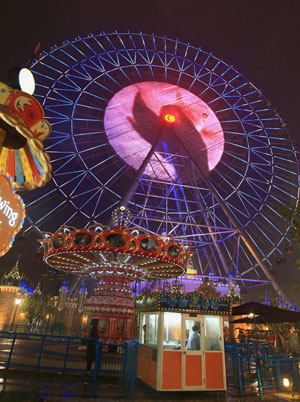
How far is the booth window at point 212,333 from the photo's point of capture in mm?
8992

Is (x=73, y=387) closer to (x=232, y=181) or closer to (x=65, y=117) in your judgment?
(x=65, y=117)

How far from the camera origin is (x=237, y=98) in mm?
27719

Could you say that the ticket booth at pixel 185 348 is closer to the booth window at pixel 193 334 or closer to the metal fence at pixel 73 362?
the booth window at pixel 193 334

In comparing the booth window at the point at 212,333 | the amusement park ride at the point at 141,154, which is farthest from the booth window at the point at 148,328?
the amusement park ride at the point at 141,154

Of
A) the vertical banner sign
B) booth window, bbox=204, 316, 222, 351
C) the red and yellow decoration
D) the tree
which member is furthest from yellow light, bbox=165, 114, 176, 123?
the tree

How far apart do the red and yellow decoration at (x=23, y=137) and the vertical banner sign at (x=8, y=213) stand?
2.21 ft

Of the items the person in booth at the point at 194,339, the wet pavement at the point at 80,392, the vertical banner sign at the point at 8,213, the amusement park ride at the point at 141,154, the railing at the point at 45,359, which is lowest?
Answer: the wet pavement at the point at 80,392

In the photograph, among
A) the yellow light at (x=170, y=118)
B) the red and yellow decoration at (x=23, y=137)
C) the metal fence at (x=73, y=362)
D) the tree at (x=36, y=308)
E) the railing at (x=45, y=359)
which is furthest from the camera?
the tree at (x=36, y=308)

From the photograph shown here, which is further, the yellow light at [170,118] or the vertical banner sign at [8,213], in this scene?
the yellow light at [170,118]

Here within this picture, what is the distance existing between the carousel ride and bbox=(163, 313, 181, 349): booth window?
552 centimetres

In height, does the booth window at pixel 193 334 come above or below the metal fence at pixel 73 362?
above

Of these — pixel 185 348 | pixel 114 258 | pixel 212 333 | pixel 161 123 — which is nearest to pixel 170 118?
pixel 161 123

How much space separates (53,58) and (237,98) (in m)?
17.8

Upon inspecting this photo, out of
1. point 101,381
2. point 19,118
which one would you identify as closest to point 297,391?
point 101,381
